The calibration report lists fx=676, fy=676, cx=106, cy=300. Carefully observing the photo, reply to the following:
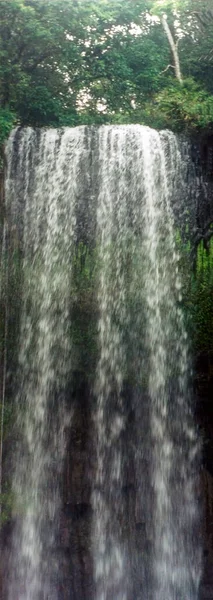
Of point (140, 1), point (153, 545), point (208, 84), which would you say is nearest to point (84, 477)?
point (153, 545)

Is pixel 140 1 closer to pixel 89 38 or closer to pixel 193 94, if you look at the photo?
pixel 89 38

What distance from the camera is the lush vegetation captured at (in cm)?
954

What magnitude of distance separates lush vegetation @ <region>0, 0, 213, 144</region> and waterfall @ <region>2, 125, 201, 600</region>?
1248 millimetres

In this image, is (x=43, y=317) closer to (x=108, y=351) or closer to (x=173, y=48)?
(x=108, y=351)

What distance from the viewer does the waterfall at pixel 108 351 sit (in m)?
7.19

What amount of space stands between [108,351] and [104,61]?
4999mm

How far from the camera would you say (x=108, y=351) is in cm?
784

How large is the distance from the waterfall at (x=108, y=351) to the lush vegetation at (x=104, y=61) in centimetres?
125

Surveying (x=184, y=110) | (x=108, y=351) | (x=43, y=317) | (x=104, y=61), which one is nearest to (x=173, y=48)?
(x=104, y=61)

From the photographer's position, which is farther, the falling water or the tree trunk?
the tree trunk

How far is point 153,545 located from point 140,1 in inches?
325

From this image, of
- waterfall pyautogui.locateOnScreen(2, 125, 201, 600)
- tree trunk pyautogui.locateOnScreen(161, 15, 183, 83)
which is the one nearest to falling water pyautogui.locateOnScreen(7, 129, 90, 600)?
waterfall pyautogui.locateOnScreen(2, 125, 201, 600)

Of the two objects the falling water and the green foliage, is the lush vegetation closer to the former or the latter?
the green foliage

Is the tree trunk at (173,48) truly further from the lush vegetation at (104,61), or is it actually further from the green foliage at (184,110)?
the green foliage at (184,110)
